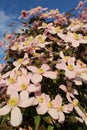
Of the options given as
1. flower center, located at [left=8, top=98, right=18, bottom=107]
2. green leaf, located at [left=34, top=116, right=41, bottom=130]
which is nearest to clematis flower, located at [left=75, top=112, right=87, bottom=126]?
green leaf, located at [left=34, top=116, right=41, bottom=130]

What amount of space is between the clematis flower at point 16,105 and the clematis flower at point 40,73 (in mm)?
102

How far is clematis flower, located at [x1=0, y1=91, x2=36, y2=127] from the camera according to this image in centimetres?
183

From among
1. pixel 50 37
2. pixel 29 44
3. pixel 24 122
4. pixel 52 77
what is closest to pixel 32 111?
pixel 24 122

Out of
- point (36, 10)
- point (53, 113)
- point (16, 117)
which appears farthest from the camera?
point (36, 10)

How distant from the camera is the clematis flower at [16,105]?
1834 millimetres

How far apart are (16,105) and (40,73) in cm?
25

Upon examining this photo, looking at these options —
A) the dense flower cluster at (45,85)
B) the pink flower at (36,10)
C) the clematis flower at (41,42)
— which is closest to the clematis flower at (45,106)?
the dense flower cluster at (45,85)

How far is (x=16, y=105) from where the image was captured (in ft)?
6.30

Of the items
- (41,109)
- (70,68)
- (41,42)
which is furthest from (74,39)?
(41,109)

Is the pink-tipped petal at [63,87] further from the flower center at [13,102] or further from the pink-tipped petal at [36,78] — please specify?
the flower center at [13,102]

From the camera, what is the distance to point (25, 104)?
1.87 m

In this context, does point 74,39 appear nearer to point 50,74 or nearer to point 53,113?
point 50,74

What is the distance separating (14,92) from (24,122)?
16cm

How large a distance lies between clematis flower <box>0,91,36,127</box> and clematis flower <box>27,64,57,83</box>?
102mm
